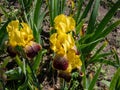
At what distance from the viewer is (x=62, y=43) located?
60.3 inches

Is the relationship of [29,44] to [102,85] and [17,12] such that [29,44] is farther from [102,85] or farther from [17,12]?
[17,12]

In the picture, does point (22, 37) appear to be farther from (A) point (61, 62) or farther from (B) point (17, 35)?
(A) point (61, 62)

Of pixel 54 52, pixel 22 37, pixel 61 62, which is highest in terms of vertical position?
pixel 22 37

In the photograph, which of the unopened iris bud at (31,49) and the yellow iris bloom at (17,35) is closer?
the yellow iris bloom at (17,35)

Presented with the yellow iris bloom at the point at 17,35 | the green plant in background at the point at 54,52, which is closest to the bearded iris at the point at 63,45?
the green plant in background at the point at 54,52

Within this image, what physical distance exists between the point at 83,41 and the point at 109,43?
21.3 inches

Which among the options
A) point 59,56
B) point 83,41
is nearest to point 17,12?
point 83,41

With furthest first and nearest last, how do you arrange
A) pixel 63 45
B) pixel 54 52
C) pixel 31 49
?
pixel 54 52 → pixel 31 49 → pixel 63 45

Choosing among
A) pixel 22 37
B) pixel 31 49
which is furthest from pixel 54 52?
pixel 22 37

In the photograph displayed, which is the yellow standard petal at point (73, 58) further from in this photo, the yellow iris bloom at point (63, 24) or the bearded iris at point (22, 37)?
the bearded iris at point (22, 37)

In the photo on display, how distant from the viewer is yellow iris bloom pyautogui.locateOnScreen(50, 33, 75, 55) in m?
1.53

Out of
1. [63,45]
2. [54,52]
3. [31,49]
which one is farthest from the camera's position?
[54,52]

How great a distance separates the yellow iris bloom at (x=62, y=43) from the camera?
5.01ft

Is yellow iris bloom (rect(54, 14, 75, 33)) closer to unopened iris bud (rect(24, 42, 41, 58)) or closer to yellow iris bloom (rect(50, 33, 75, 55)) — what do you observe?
yellow iris bloom (rect(50, 33, 75, 55))
